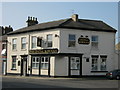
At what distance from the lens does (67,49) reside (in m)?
34.8

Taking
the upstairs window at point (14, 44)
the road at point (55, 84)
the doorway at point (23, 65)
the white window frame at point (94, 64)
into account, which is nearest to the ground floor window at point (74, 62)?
the white window frame at point (94, 64)

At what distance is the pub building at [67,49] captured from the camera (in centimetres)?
3441

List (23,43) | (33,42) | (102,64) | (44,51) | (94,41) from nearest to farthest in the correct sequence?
1. (44,51)
2. (94,41)
3. (102,64)
4. (33,42)
5. (23,43)

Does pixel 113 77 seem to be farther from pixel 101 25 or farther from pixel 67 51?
pixel 101 25

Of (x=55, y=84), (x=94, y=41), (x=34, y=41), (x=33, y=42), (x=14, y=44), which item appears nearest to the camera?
(x=55, y=84)

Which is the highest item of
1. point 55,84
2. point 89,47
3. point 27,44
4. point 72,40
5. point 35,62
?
point 72,40

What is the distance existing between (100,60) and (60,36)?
7252 mm

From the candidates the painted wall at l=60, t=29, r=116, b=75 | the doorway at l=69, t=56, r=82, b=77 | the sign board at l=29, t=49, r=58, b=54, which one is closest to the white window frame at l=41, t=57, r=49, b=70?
the sign board at l=29, t=49, r=58, b=54

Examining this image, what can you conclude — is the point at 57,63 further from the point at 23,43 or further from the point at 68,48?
the point at 23,43

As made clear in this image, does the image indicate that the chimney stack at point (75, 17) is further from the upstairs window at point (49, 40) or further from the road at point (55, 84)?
the road at point (55, 84)

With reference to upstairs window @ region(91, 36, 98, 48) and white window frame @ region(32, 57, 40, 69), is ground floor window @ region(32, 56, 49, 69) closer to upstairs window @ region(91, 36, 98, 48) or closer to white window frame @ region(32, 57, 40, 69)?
white window frame @ region(32, 57, 40, 69)

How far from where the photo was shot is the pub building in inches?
1355

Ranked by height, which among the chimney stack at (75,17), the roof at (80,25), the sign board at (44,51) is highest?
the chimney stack at (75,17)

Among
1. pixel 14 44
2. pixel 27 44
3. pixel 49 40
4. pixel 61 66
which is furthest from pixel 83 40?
pixel 14 44
